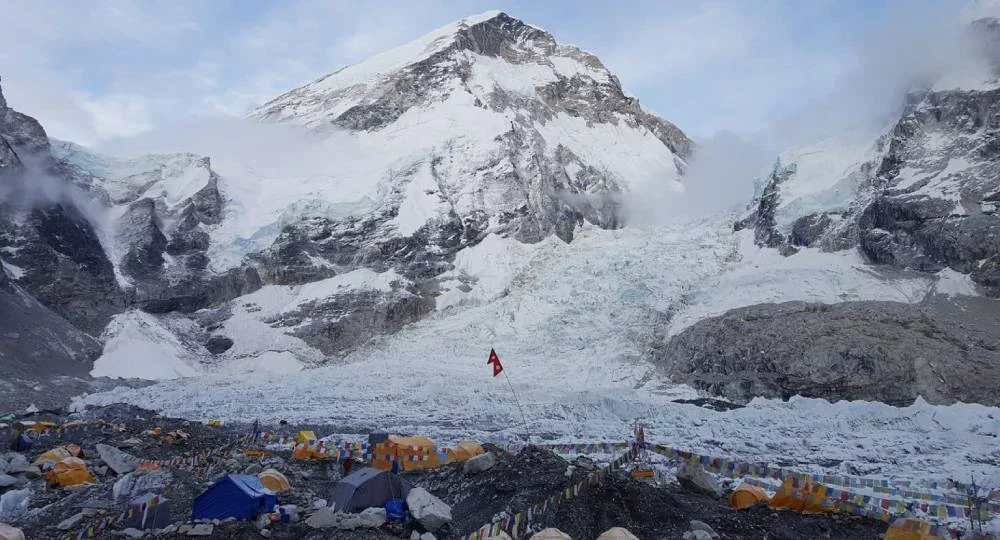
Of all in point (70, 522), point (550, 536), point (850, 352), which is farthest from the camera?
point (850, 352)

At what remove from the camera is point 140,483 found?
15828 millimetres

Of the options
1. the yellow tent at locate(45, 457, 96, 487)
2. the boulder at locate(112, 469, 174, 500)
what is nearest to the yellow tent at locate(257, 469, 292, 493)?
the boulder at locate(112, 469, 174, 500)

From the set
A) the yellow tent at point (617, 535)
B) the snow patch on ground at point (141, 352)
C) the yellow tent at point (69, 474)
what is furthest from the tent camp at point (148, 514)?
the snow patch on ground at point (141, 352)

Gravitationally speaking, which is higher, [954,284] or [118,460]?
[954,284]

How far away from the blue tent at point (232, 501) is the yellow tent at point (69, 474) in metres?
5.53

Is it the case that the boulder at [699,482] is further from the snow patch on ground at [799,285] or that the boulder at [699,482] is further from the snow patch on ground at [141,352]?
the snow patch on ground at [141,352]

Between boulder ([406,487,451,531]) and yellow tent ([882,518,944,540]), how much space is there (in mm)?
7795

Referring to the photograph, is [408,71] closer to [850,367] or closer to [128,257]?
[128,257]

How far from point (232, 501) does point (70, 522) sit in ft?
9.75

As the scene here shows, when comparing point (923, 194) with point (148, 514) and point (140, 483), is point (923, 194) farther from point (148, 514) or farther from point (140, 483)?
point (148, 514)

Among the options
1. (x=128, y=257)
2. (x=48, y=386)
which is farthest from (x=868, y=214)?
(x=128, y=257)

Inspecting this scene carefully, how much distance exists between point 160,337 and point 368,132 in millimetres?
42141

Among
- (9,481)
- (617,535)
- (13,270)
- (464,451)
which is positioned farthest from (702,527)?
(13,270)

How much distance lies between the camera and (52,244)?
2080 inches
